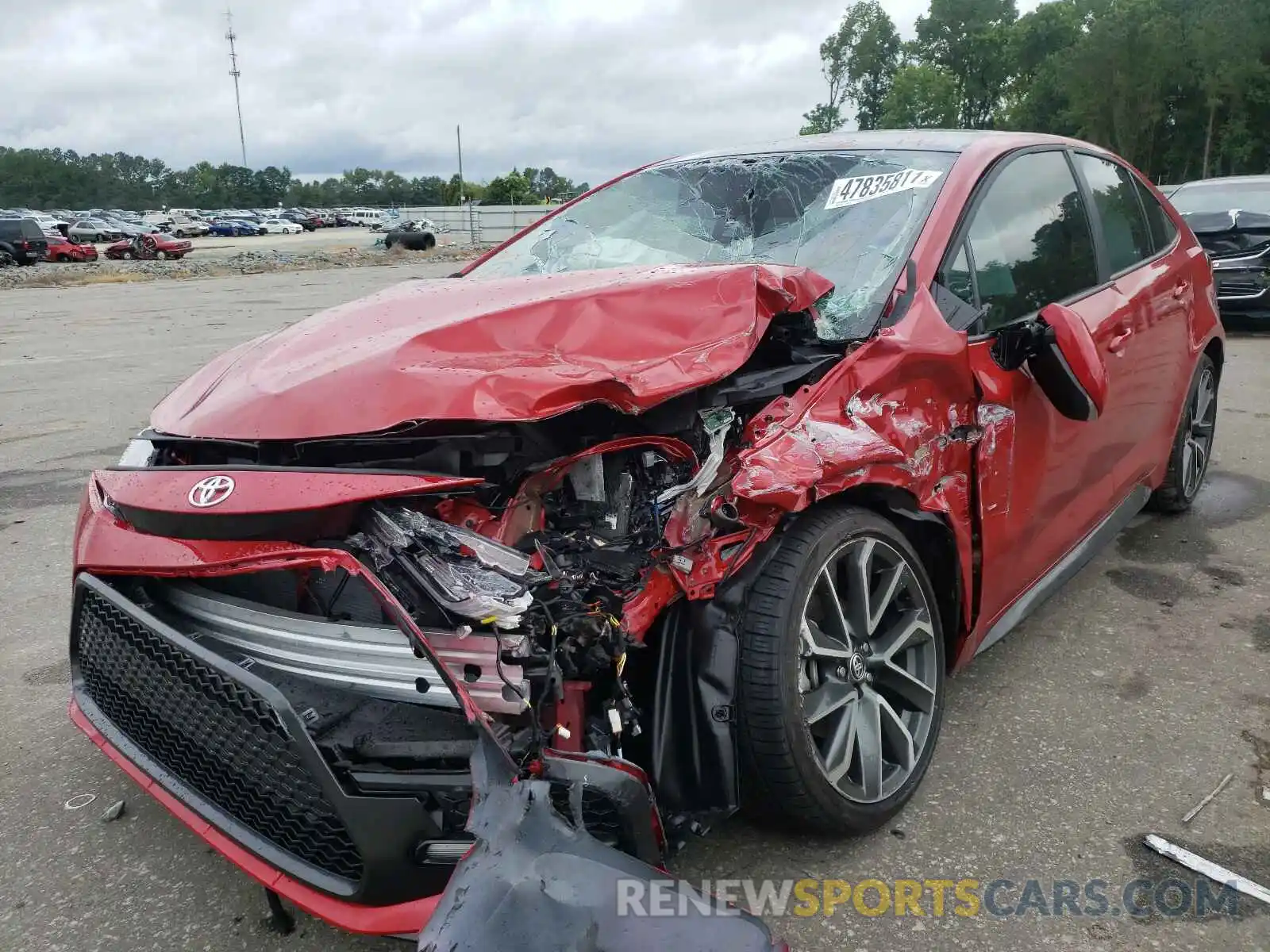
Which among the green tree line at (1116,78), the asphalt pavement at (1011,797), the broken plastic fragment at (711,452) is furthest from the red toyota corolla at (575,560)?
the green tree line at (1116,78)

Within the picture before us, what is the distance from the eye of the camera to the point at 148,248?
33.6 m

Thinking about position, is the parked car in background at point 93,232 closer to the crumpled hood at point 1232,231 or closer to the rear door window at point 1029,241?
the crumpled hood at point 1232,231

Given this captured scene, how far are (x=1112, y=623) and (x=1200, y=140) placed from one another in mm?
49302

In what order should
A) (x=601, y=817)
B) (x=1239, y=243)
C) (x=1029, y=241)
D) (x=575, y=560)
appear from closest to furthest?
(x=601, y=817), (x=575, y=560), (x=1029, y=241), (x=1239, y=243)

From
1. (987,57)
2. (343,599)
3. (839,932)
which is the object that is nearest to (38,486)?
(343,599)

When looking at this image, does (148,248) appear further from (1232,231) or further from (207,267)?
(1232,231)

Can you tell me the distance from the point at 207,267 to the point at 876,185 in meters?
26.4

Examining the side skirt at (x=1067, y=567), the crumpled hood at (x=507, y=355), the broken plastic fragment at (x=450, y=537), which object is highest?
the crumpled hood at (x=507, y=355)

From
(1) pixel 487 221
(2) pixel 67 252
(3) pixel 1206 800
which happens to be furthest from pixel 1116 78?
(3) pixel 1206 800

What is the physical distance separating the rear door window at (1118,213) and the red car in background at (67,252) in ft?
110

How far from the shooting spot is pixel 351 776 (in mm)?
1669

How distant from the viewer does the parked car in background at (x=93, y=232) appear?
45.6 m

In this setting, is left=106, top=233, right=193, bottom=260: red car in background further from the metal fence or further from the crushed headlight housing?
the crushed headlight housing

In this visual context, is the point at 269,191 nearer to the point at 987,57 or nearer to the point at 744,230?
the point at 987,57
